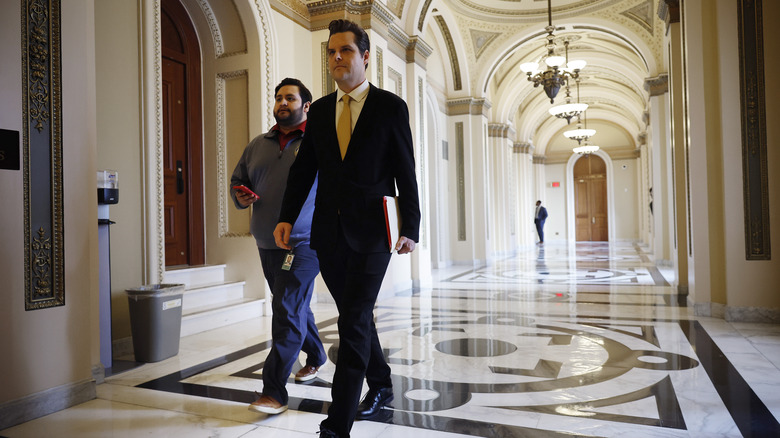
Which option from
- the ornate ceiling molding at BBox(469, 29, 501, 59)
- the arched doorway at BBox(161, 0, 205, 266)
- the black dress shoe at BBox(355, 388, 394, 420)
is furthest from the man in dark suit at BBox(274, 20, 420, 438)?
the ornate ceiling molding at BBox(469, 29, 501, 59)

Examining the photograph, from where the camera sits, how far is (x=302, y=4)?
577 centimetres

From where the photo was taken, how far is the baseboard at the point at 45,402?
2.22m

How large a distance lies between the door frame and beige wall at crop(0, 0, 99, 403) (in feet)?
67.4

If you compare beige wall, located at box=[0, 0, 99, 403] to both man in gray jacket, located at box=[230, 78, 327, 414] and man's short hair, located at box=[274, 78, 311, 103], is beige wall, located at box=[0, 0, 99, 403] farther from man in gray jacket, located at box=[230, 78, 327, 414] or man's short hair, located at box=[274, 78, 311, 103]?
man's short hair, located at box=[274, 78, 311, 103]

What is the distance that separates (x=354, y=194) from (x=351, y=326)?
0.46m

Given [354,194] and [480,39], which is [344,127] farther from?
[480,39]

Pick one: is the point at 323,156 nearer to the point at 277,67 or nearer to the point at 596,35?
the point at 277,67

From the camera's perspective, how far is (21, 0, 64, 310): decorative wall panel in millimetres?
2318

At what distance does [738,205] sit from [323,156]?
3.94 metres

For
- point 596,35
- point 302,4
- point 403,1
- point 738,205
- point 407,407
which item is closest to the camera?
point 407,407

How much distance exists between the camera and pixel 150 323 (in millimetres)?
3271

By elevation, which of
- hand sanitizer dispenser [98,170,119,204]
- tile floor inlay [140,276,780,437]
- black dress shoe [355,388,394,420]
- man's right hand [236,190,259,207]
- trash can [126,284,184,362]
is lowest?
tile floor inlay [140,276,780,437]

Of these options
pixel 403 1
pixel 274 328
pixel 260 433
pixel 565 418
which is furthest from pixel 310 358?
pixel 403 1

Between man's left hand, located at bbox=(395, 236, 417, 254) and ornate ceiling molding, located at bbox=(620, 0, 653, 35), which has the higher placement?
ornate ceiling molding, located at bbox=(620, 0, 653, 35)
